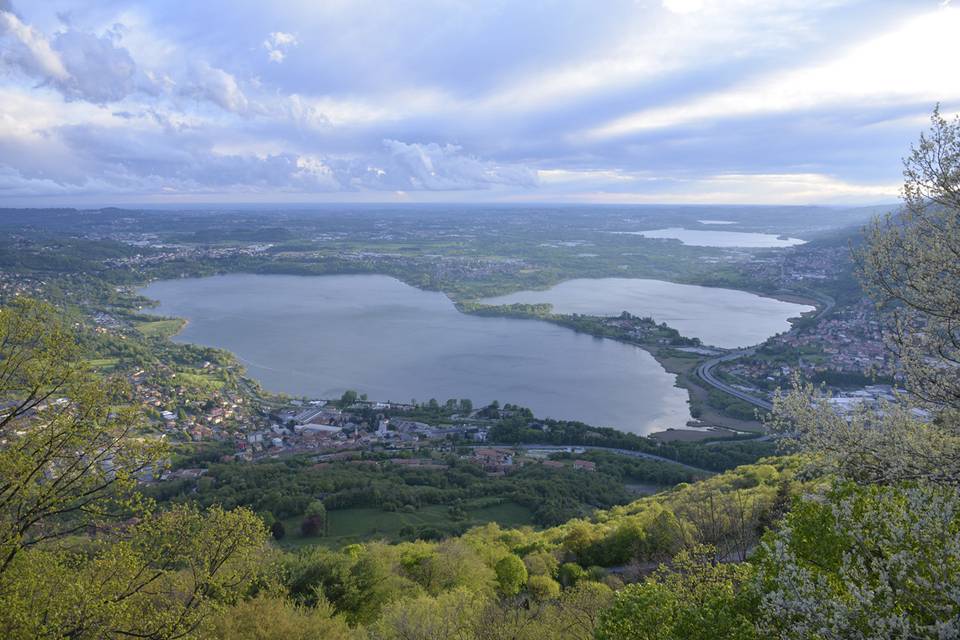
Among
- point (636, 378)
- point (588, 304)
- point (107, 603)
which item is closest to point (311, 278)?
point (588, 304)

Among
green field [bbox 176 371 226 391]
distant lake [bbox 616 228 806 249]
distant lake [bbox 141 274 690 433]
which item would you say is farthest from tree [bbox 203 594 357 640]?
distant lake [bbox 616 228 806 249]

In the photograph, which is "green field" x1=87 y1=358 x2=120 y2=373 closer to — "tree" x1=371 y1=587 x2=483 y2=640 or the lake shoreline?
the lake shoreline

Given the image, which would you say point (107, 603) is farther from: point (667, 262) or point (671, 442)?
point (667, 262)

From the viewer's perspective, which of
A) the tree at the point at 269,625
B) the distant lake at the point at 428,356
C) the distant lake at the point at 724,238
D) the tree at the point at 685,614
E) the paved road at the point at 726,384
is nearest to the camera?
the tree at the point at 685,614

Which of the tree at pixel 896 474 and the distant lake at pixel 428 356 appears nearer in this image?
the tree at pixel 896 474

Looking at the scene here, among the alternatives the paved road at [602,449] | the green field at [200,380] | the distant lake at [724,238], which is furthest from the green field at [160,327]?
the distant lake at [724,238]

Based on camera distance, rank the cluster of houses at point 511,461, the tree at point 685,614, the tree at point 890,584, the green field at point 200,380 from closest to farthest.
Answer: the tree at point 890,584 < the tree at point 685,614 < the cluster of houses at point 511,461 < the green field at point 200,380

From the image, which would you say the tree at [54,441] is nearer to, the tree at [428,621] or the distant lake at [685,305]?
the tree at [428,621]
